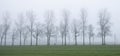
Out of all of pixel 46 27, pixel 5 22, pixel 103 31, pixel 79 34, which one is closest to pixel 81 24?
pixel 79 34

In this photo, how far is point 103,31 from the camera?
2815 inches

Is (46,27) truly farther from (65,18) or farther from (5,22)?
(5,22)

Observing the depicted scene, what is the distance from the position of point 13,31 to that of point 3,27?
30.7 ft

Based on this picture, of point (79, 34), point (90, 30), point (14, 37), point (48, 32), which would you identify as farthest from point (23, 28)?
point (90, 30)

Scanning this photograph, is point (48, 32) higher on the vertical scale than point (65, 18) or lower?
lower

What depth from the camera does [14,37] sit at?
3693 inches

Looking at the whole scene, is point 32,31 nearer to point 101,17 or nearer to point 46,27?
point 46,27

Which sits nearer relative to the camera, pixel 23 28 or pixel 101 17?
pixel 101 17

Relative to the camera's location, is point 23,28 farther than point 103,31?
Yes

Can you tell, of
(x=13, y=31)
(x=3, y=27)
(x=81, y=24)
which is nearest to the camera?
(x=81, y=24)

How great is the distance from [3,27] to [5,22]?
9.66 ft

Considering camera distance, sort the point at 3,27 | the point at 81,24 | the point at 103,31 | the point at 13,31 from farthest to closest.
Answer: the point at 13,31 < the point at 3,27 < the point at 81,24 < the point at 103,31

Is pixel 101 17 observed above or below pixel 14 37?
above

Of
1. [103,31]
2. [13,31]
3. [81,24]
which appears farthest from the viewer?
[13,31]
